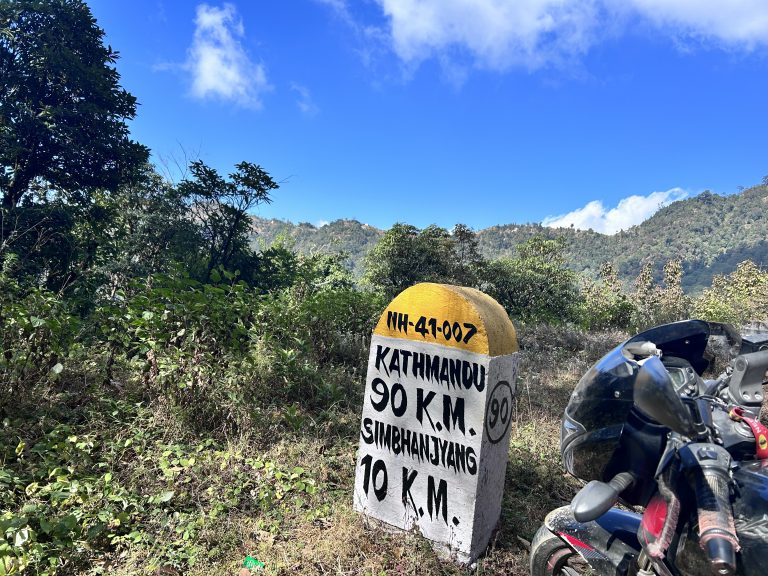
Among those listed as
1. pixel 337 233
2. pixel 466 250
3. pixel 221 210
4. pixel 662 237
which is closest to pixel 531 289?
pixel 466 250

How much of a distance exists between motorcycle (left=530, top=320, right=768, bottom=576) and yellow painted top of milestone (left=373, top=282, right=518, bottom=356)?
1.02 metres

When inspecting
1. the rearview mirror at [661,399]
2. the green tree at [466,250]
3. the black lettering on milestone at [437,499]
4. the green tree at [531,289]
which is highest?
the green tree at [466,250]

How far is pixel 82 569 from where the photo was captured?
8.16ft

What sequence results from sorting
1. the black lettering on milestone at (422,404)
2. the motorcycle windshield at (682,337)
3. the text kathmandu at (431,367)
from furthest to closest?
the black lettering on milestone at (422,404) → the text kathmandu at (431,367) → the motorcycle windshield at (682,337)

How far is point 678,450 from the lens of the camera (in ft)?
4.58

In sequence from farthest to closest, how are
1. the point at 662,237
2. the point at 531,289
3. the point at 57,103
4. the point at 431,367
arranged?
the point at 662,237 → the point at 531,289 → the point at 57,103 → the point at 431,367

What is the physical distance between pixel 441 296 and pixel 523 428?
2589mm

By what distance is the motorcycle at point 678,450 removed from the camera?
1278 mm

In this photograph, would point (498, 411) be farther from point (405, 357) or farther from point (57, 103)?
point (57, 103)

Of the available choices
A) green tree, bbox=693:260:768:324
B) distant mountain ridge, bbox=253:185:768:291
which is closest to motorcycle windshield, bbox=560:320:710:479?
green tree, bbox=693:260:768:324

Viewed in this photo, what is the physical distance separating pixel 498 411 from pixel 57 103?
15.6 meters

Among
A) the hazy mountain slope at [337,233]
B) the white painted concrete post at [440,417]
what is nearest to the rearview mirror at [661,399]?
the white painted concrete post at [440,417]

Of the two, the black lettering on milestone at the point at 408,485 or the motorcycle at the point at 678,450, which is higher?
the motorcycle at the point at 678,450

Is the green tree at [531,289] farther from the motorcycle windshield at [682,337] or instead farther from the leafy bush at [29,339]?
the motorcycle windshield at [682,337]
